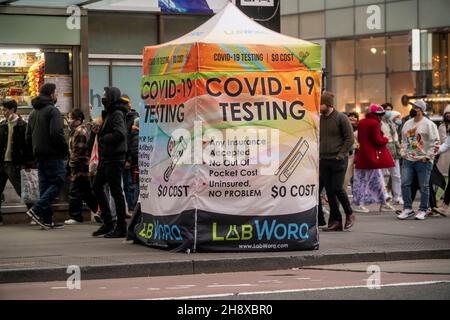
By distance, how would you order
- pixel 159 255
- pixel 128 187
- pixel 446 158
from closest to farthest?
pixel 159 255 → pixel 128 187 → pixel 446 158

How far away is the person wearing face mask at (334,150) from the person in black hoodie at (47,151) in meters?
3.67

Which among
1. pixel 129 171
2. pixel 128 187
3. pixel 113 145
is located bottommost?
pixel 128 187

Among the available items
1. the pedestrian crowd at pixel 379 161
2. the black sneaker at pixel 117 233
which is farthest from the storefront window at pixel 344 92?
the black sneaker at pixel 117 233

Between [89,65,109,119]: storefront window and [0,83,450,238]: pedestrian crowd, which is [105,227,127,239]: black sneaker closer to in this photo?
[0,83,450,238]: pedestrian crowd

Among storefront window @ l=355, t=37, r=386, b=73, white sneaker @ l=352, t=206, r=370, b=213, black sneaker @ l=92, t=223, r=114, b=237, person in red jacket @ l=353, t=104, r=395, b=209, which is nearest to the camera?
Answer: black sneaker @ l=92, t=223, r=114, b=237

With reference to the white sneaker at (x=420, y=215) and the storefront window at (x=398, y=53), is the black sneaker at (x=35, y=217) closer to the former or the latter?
the white sneaker at (x=420, y=215)

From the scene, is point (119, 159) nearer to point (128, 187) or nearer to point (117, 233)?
point (117, 233)

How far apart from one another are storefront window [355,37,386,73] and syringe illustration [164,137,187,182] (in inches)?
1215

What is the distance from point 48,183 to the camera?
15.2 metres

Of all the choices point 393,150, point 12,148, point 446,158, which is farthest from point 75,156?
point 393,150

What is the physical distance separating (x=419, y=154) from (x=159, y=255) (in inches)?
246

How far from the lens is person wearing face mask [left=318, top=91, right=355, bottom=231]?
48.8 ft

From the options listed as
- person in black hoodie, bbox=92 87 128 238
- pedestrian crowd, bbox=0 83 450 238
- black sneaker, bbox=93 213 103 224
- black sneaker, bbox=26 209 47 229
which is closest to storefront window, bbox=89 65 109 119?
pedestrian crowd, bbox=0 83 450 238

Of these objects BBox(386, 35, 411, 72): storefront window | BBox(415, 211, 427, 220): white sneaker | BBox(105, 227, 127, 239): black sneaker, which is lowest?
BBox(415, 211, 427, 220): white sneaker
